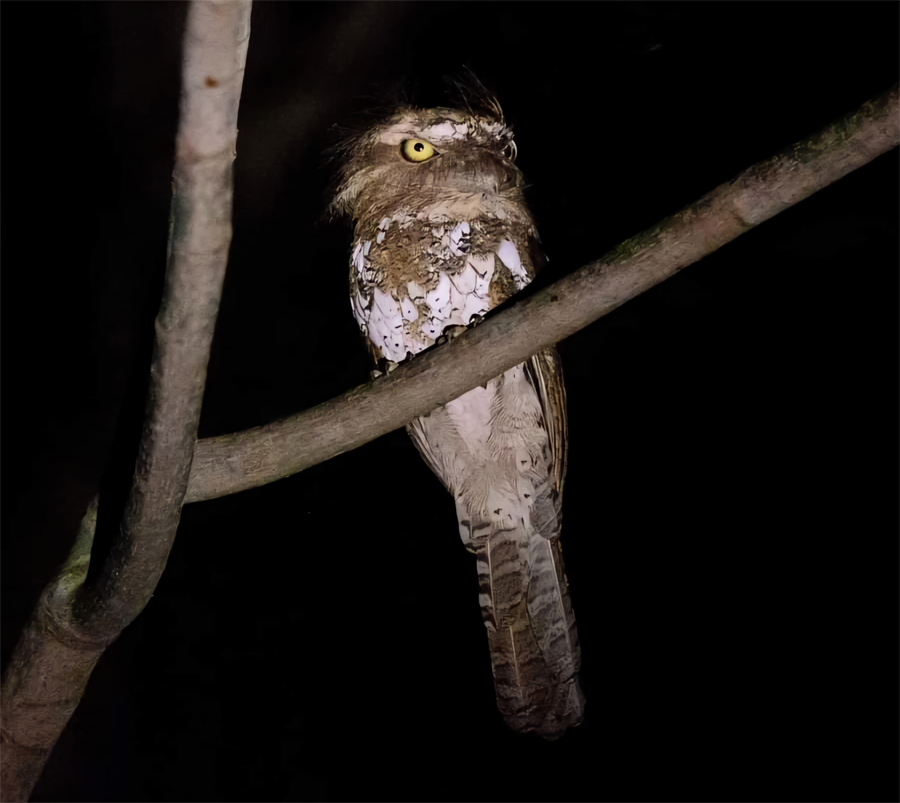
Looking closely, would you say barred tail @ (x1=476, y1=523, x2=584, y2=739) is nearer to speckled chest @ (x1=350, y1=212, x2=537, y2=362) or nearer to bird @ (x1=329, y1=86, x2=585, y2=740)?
bird @ (x1=329, y1=86, x2=585, y2=740)

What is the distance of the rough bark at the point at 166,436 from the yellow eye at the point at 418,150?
2.56 ft

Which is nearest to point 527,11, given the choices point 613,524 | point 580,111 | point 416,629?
point 580,111

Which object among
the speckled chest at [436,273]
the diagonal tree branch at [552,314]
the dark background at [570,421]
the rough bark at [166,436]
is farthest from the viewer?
the dark background at [570,421]

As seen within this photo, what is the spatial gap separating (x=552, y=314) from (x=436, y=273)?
0.51 m

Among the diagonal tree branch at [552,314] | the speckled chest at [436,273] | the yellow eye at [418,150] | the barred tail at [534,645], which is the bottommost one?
the barred tail at [534,645]

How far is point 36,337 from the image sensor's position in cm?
177

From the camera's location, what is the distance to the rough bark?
62 centimetres

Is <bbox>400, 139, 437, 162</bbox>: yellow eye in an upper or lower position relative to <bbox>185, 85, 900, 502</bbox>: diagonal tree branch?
upper

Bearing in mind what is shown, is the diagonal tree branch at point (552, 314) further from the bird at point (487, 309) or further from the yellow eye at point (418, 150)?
the yellow eye at point (418, 150)

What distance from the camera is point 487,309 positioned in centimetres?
144

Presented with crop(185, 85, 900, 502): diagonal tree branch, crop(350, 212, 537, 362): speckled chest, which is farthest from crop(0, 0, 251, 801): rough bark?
crop(350, 212, 537, 362): speckled chest

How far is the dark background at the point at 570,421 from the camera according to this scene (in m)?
1.66

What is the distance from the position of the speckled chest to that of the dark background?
32cm

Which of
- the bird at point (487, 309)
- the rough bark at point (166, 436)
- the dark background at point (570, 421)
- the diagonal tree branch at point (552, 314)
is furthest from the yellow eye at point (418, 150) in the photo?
the rough bark at point (166, 436)
